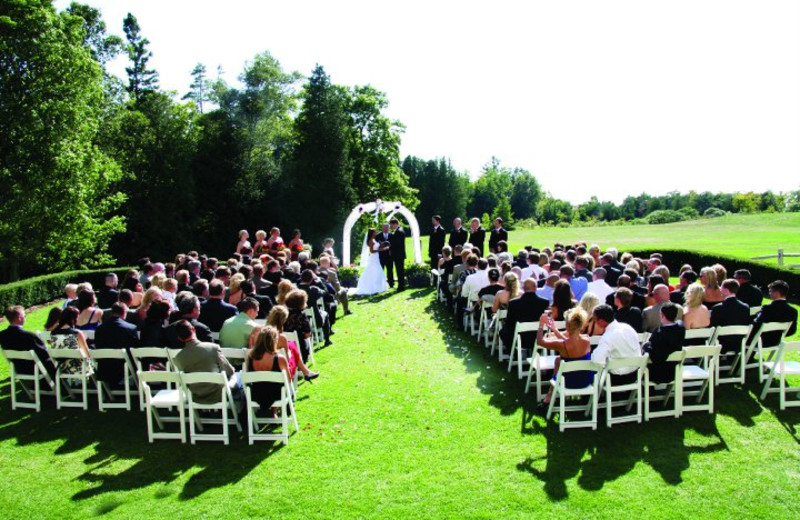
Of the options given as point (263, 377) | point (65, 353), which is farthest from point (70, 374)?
point (263, 377)

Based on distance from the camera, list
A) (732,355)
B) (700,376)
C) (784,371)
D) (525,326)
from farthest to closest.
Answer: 1. (525,326)
2. (732,355)
3. (784,371)
4. (700,376)

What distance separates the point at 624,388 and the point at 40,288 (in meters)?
19.2

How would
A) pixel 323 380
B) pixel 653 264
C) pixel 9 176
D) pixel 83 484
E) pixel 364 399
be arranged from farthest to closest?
pixel 9 176, pixel 653 264, pixel 323 380, pixel 364 399, pixel 83 484

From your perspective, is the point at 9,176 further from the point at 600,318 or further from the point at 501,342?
the point at 600,318

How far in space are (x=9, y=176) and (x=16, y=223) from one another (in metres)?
1.96

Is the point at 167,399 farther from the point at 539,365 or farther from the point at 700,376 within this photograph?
the point at 700,376

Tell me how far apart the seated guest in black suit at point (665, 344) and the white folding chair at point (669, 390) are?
76 millimetres

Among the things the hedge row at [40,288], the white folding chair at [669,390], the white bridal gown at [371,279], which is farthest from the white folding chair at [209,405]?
the hedge row at [40,288]

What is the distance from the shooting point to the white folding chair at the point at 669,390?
730 centimetres

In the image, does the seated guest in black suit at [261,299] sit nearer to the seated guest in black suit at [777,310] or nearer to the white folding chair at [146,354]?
the white folding chair at [146,354]

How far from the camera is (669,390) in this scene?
306 inches

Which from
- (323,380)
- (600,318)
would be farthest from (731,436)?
(323,380)

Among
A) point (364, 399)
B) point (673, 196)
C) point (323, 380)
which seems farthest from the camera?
point (673, 196)

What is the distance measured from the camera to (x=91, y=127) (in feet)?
79.1
